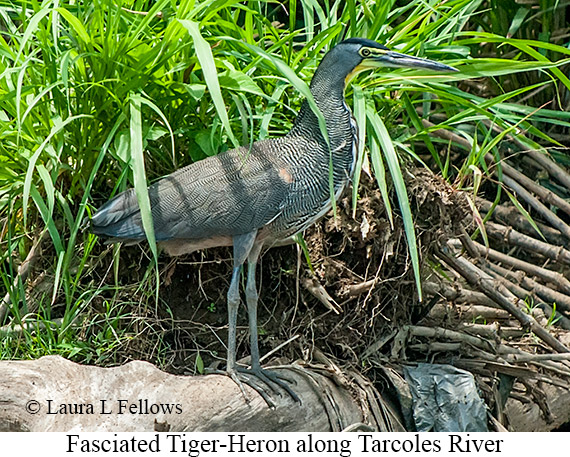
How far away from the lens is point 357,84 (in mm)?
2584

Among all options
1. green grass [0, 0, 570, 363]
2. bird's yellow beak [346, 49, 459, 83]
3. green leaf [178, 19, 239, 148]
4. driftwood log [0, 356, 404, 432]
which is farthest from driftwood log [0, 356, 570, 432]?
bird's yellow beak [346, 49, 459, 83]

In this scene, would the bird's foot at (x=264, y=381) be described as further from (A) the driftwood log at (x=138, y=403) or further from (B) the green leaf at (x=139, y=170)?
(B) the green leaf at (x=139, y=170)

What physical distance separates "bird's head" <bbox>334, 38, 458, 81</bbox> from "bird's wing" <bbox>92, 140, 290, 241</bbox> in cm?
34

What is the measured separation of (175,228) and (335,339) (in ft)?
2.11

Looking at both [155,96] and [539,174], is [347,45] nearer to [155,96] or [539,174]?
[155,96]

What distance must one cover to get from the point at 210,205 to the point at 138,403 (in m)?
0.53

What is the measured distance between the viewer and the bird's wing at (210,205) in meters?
2.26

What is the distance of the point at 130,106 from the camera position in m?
2.26

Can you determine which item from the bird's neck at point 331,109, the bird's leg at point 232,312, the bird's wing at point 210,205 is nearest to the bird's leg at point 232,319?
the bird's leg at point 232,312

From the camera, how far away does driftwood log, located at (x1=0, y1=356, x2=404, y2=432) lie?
197 centimetres

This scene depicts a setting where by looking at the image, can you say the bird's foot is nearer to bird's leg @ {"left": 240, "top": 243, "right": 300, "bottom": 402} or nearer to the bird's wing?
bird's leg @ {"left": 240, "top": 243, "right": 300, "bottom": 402}

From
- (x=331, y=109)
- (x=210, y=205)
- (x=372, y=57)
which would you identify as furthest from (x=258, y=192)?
(x=372, y=57)

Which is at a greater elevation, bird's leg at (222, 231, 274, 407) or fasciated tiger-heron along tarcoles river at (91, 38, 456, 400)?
fasciated tiger-heron along tarcoles river at (91, 38, 456, 400)

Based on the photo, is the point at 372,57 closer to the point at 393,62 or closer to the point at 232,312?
the point at 393,62
